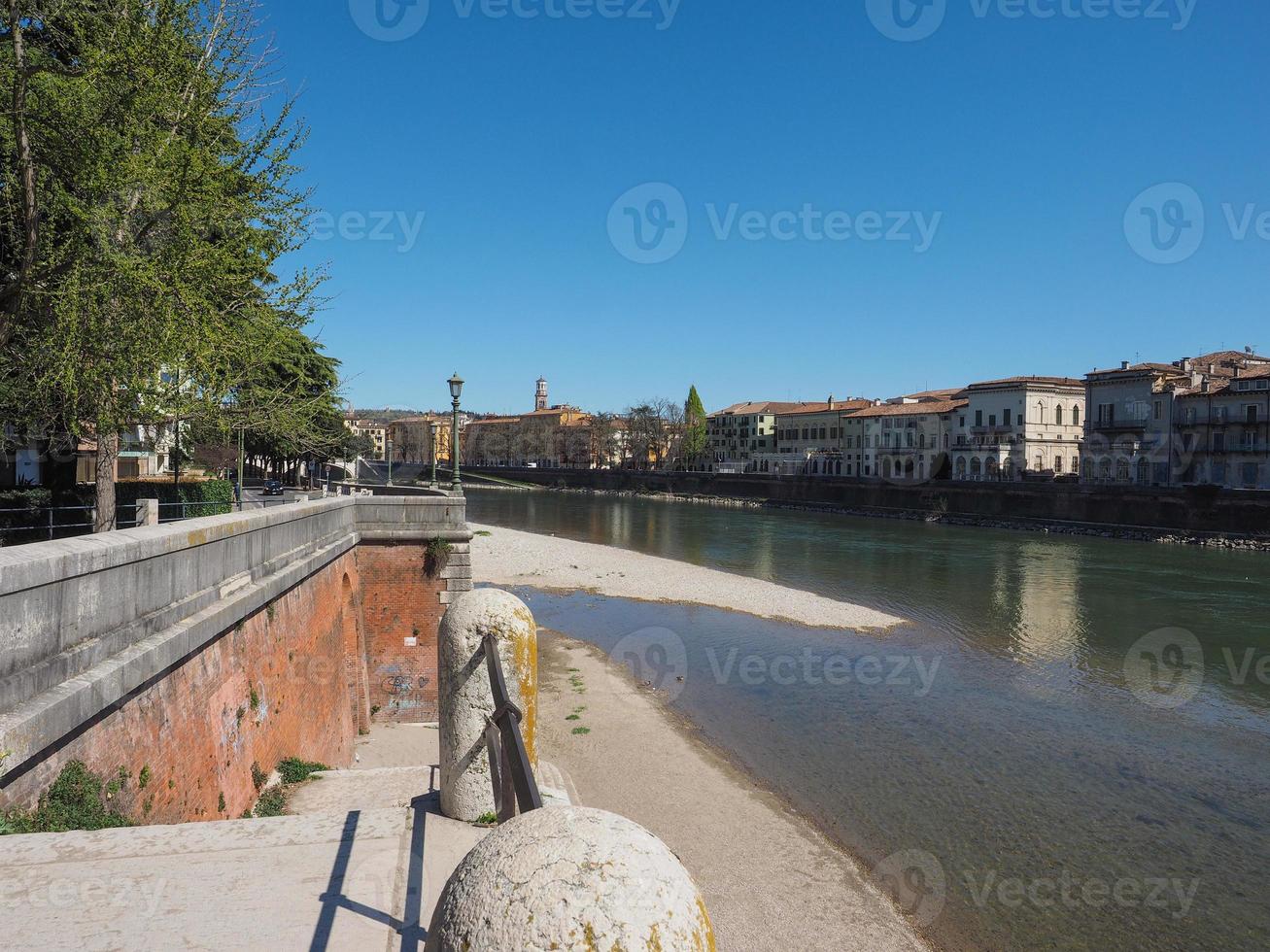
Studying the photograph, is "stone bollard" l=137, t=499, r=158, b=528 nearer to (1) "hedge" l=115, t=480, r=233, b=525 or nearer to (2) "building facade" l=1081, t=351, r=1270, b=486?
(1) "hedge" l=115, t=480, r=233, b=525

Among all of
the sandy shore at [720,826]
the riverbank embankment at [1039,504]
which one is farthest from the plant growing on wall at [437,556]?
the riverbank embankment at [1039,504]

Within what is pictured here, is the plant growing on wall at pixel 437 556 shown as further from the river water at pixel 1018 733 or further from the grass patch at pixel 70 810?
the grass patch at pixel 70 810

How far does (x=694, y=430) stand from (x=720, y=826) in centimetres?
11261

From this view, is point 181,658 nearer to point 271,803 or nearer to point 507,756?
point 271,803

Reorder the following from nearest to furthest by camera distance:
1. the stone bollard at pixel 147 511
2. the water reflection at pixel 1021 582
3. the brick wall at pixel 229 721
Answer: the brick wall at pixel 229 721 → the stone bollard at pixel 147 511 → the water reflection at pixel 1021 582

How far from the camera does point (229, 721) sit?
7.52 meters

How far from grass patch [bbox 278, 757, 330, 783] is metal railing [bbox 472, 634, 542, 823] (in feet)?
19.5

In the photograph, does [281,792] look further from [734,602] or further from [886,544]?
[886,544]

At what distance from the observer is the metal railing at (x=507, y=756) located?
2377mm

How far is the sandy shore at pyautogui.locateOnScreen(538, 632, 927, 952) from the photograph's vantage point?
31.2 feet

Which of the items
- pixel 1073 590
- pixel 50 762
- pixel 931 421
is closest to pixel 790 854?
pixel 50 762

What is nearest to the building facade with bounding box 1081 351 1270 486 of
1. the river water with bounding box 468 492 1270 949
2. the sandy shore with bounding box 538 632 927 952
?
the river water with bounding box 468 492 1270 949

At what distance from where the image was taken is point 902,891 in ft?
34.2

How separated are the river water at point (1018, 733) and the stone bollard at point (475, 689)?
7547 millimetres
